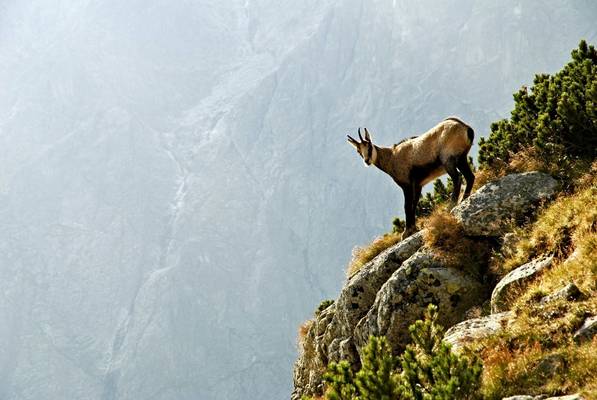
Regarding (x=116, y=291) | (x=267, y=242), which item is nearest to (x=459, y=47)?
(x=267, y=242)

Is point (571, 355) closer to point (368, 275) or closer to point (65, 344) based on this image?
point (368, 275)

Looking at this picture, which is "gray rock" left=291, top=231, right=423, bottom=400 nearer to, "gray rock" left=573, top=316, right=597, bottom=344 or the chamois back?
the chamois back

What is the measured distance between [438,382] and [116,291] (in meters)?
199

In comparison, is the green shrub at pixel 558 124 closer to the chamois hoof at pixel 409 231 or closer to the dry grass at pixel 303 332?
the chamois hoof at pixel 409 231

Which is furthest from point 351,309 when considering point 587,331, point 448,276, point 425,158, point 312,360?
point 587,331

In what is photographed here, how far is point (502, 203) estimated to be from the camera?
45.7 ft

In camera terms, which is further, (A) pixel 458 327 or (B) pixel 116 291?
(B) pixel 116 291

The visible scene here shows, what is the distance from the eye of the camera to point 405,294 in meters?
13.6

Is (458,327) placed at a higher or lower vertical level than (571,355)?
higher

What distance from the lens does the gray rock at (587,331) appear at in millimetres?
7843

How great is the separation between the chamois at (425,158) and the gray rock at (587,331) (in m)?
8.23

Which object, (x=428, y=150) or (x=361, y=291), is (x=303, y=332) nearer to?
(x=361, y=291)

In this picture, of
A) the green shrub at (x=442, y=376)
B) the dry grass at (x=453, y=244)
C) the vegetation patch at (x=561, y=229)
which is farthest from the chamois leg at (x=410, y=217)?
the green shrub at (x=442, y=376)

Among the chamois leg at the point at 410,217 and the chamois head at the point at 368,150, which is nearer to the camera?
the chamois leg at the point at 410,217
